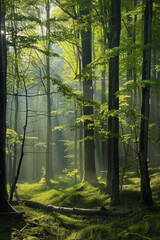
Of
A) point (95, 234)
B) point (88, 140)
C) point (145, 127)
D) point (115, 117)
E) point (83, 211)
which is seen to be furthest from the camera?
point (88, 140)

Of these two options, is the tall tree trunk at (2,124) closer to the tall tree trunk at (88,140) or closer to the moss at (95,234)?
the moss at (95,234)

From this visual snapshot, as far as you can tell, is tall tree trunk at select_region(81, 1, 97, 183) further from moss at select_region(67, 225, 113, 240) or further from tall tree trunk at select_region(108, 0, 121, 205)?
moss at select_region(67, 225, 113, 240)

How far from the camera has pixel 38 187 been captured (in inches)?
599

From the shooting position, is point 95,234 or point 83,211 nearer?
point 95,234

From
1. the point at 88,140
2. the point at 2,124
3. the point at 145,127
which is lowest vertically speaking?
the point at 88,140

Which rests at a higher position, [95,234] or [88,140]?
[88,140]

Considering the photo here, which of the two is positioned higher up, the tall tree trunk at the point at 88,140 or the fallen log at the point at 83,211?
the tall tree trunk at the point at 88,140

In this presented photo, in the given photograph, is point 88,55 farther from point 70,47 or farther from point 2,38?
point 2,38

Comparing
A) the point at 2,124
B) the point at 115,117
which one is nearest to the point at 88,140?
the point at 115,117

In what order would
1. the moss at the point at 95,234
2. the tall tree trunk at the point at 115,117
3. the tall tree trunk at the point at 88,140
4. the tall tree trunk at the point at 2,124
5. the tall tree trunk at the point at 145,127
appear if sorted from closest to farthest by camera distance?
the moss at the point at 95,234 → the tall tree trunk at the point at 2,124 → the tall tree trunk at the point at 145,127 → the tall tree trunk at the point at 115,117 → the tall tree trunk at the point at 88,140

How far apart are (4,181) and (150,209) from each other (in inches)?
160

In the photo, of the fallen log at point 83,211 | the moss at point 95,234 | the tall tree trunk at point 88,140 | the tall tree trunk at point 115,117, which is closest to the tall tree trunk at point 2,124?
the fallen log at point 83,211

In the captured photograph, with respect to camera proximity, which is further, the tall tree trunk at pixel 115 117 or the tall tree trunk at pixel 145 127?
the tall tree trunk at pixel 115 117

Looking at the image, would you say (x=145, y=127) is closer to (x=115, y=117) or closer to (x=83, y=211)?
(x=115, y=117)
